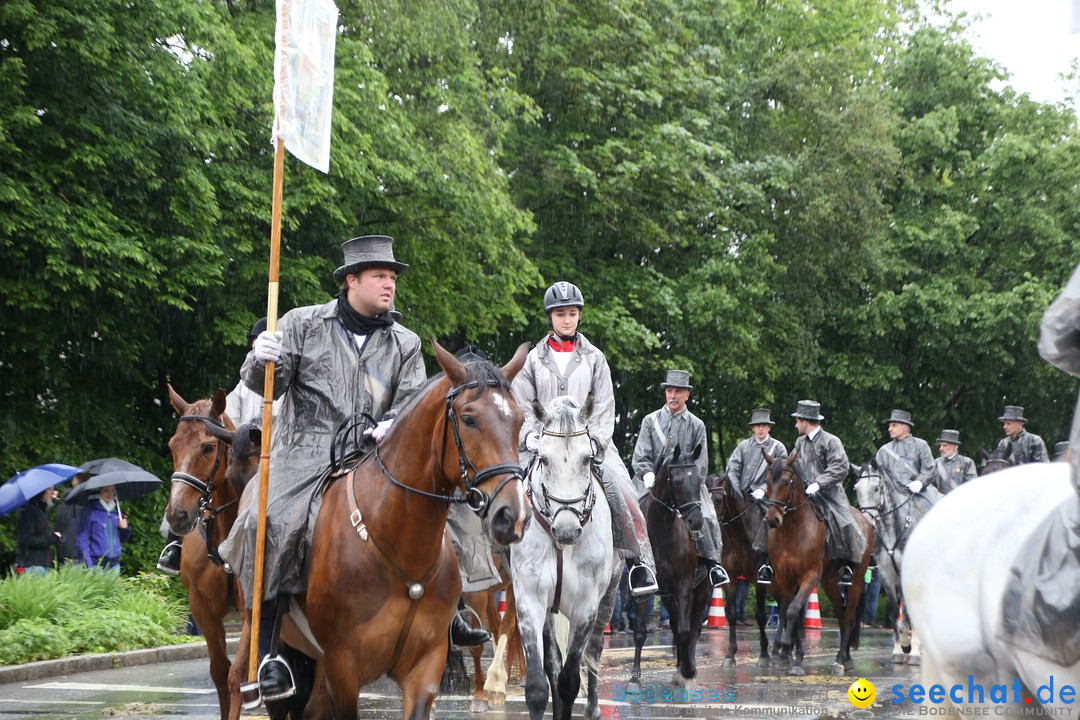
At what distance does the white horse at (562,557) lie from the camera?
936cm

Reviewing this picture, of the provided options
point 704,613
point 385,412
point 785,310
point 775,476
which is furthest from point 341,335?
point 785,310

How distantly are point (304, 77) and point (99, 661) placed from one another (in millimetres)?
8984

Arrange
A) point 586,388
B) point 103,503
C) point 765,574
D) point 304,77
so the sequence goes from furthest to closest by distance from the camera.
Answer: point 103,503 → point 765,574 → point 586,388 → point 304,77

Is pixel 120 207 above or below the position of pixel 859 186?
below

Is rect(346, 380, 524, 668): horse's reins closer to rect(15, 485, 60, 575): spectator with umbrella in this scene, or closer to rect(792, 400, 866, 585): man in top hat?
rect(792, 400, 866, 585): man in top hat

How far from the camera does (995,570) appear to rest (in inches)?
193

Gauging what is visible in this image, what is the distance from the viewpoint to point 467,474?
643 centimetres

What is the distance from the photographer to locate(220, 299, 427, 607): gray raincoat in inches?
293

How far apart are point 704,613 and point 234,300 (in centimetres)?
1035

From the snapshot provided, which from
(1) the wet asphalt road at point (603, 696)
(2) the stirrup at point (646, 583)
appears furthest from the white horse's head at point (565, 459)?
(1) the wet asphalt road at point (603, 696)

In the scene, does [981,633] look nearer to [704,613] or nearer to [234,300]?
[704,613]

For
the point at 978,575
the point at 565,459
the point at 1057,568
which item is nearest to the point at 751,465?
the point at 565,459

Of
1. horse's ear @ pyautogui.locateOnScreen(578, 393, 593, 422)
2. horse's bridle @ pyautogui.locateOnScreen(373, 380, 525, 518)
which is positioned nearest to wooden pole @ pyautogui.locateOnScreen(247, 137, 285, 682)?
horse's bridle @ pyautogui.locateOnScreen(373, 380, 525, 518)

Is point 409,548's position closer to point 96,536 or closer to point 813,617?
point 96,536
